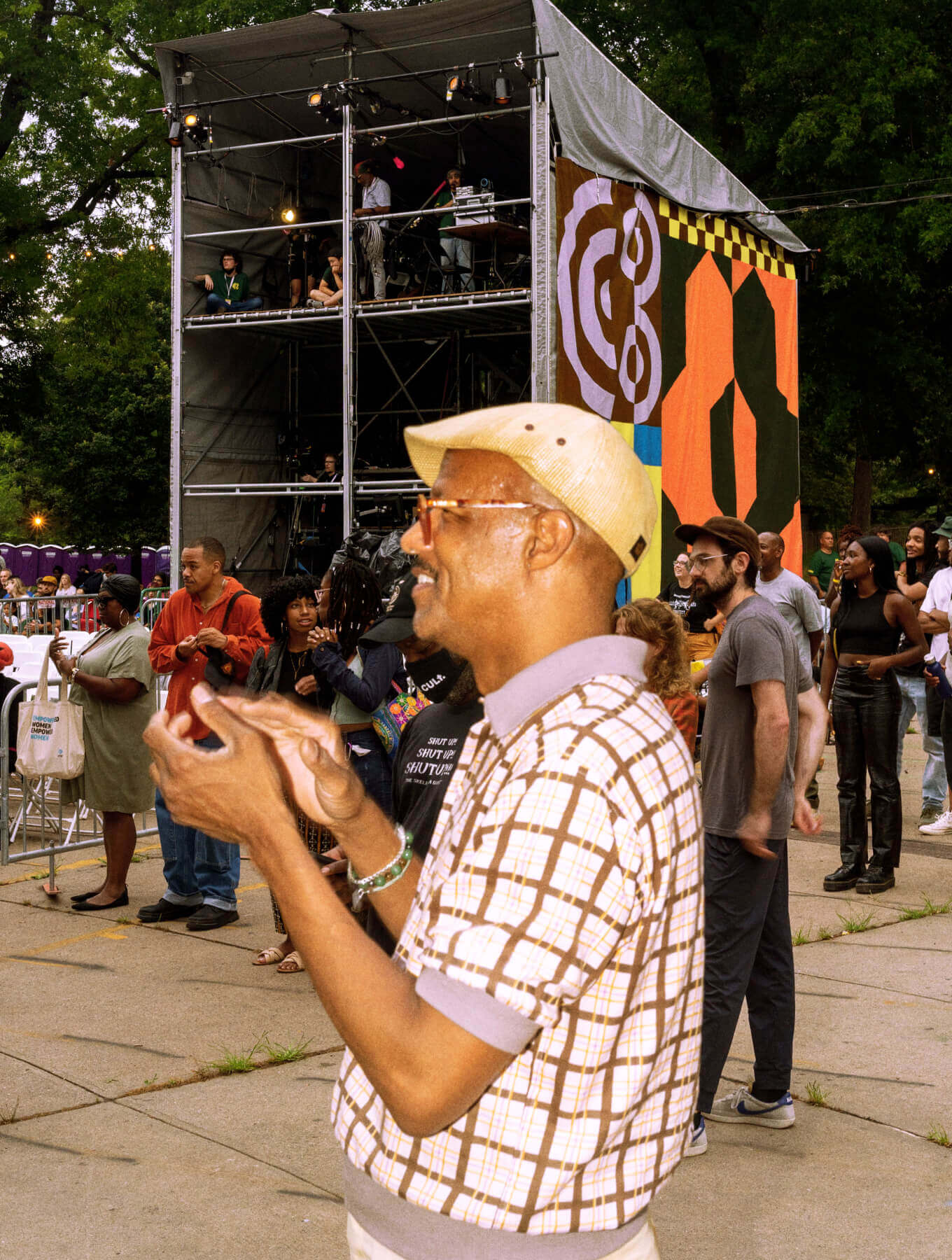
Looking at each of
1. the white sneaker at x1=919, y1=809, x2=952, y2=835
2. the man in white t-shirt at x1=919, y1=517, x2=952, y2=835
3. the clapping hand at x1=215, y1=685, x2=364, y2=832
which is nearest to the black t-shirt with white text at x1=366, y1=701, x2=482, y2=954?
the clapping hand at x1=215, y1=685, x2=364, y2=832

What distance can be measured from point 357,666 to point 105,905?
8.26 ft

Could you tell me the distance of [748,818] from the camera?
4059 millimetres

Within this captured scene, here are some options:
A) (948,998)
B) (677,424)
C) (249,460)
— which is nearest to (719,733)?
(948,998)

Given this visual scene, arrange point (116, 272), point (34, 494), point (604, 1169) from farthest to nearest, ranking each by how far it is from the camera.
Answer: point (34, 494), point (116, 272), point (604, 1169)

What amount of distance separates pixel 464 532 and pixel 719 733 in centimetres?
284

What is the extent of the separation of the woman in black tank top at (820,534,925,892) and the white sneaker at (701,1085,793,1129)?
3350 millimetres

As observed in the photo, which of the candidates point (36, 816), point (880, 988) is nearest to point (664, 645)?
point (880, 988)

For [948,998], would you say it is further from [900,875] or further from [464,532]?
[464,532]

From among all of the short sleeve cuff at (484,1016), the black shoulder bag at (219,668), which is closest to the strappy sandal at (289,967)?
the black shoulder bag at (219,668)

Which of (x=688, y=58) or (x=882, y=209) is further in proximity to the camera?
(x=688, y=58)

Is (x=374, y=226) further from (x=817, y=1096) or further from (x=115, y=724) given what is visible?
(x=817, y=1096)

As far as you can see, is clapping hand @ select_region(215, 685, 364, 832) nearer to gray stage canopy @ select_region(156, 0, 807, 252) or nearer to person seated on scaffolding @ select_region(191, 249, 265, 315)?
gray stage canopy @ select_region(156, 0, 807, 252)

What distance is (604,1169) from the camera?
146cm

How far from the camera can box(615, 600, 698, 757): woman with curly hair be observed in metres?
4.91
